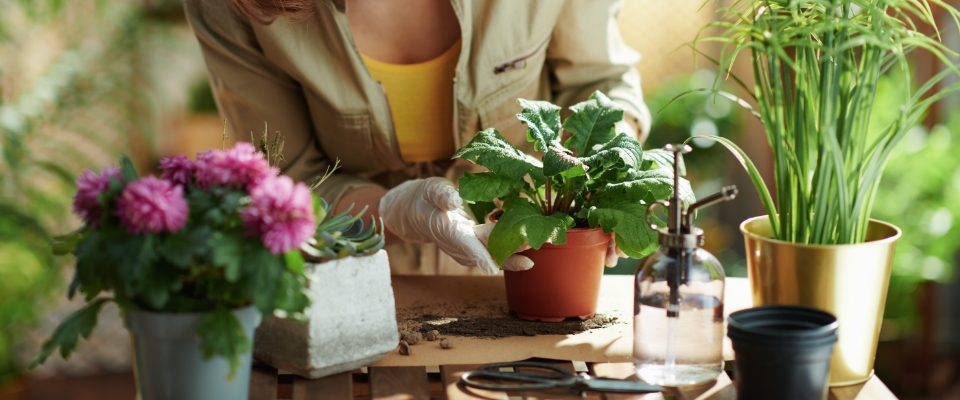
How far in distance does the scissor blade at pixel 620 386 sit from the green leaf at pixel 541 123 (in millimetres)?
320

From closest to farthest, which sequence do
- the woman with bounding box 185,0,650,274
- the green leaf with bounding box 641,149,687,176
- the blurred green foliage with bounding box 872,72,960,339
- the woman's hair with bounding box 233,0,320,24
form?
the green leaf with bounding box 641,149,687,176, the woman's hair with bounding box 233,0,320,24, the woman with bounding box 185,0,650,274, the blurred green foliage with bounding box 872,72,960,339

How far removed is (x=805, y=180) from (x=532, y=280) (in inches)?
14.6

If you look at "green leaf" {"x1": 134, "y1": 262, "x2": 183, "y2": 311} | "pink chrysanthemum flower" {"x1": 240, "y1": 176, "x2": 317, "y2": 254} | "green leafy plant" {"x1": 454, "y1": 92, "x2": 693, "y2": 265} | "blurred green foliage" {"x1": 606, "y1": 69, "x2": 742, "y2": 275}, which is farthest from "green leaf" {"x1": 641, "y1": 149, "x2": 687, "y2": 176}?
"blurred green foliage" {"x1": 606, "y1": 69, "x2": 742, "y2": 275}

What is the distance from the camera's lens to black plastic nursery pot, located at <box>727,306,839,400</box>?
0.75 metres

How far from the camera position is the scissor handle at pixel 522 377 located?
854 mm

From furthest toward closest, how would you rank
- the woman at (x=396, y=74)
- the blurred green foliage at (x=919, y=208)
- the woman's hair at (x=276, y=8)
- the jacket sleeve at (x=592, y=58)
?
1. the blurred green foliage at (x=919, y=208)
2. the jacket sleeve at (x=592, y=58)
3. the woman at (x=396, y=74)
4. the woman's hair at (x=276, y=8)

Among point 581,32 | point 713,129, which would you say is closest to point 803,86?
point 581,32

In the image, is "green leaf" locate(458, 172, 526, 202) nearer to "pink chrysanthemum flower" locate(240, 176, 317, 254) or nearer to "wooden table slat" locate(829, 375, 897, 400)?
"pink chrysanthemum flower" locate(240, 176, 317, 254)

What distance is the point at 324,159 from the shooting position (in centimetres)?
171

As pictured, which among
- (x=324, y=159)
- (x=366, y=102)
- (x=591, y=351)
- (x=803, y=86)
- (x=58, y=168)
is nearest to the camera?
(x=803, y=86)

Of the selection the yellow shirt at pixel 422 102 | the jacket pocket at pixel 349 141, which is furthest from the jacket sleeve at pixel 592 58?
the jacket pocket at pixel 349 141

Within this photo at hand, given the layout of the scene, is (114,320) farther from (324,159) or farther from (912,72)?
(912,72)

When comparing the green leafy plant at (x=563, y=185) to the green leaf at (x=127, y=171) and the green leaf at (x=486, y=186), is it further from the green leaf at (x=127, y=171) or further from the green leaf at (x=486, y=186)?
the green leaf at (x=127, y=171)

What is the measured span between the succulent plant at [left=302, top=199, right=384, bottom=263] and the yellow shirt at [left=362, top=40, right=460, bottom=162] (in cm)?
67
